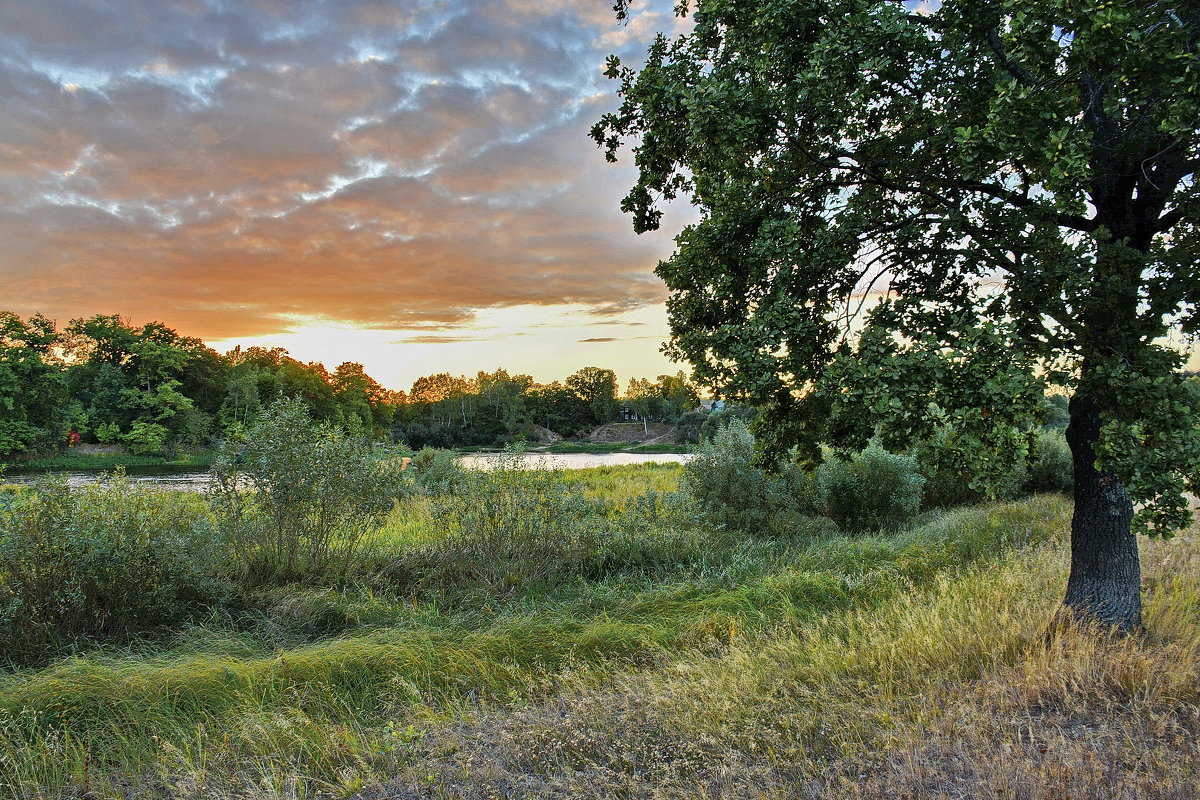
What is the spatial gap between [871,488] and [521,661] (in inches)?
453

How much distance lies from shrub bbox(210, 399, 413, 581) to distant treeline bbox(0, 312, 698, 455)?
1.99ft

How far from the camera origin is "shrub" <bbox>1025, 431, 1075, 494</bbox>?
16.0 m

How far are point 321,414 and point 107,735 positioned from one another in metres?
68.9

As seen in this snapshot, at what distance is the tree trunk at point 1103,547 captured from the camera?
506 cm

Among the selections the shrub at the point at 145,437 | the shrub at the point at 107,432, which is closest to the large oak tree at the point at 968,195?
the shrub at the point at 145,437

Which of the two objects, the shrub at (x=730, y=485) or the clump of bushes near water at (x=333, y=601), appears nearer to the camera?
the clump of bushes near water at (x=333, y=601)

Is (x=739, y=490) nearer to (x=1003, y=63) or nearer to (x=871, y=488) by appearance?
(x=871, y=488)

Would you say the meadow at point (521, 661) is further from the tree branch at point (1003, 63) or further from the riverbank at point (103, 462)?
the riverbank at point (103, 462)

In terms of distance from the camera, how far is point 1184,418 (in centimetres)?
371

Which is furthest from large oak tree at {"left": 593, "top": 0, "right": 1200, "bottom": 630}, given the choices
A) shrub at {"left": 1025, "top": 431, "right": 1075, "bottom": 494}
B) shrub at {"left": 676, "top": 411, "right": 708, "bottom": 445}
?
shrub at {"left": 676, "top": 411, "right": 708, "bottom": 445}

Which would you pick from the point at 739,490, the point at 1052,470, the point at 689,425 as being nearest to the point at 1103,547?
the point at 739,490

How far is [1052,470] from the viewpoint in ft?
53.8

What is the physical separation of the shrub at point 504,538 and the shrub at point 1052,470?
13.8m

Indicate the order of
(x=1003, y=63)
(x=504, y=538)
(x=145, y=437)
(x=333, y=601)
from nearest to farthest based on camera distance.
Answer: (x=1003, y=63) → (x=333, y=601) → (x=504, y=538) → (x=145, y=437)
